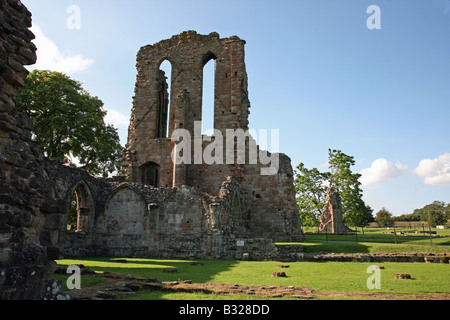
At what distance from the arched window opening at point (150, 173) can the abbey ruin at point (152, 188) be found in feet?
0.23

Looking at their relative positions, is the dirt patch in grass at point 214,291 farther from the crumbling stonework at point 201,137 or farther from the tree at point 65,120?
the tree at point 65,120

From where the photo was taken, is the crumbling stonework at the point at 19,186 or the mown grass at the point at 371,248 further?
the mown grass at the point at 371,248

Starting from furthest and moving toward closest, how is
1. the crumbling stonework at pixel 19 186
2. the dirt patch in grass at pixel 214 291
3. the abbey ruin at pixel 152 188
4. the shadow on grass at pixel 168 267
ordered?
the shadow on grass at pixel 168 267 < the dirt patch in grass at pixel 214 291 < the abbey ruin at pixel 152 188 < the crumbling stonework at pixel 19 186

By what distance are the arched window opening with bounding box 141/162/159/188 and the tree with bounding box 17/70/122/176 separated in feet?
13.1

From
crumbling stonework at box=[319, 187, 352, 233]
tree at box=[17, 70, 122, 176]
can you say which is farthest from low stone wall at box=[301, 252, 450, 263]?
tree at box=[17, 70, 122, 176]

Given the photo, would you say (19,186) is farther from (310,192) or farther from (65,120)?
(310,192)

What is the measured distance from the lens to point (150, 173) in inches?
936

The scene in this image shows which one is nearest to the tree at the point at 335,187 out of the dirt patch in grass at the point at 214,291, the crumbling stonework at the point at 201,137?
the crumbling stonework at the point at 201,137

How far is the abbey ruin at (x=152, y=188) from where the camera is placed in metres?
4.79
